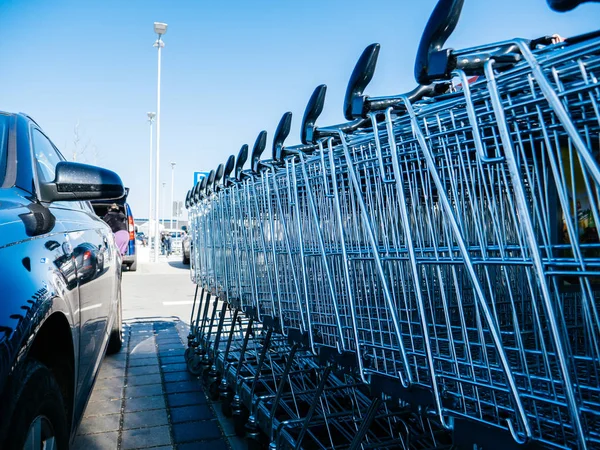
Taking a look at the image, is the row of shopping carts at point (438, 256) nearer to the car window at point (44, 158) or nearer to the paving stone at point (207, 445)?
the paving stone at point (207, 445)

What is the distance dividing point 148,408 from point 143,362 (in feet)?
4.16

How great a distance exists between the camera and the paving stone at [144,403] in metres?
3.45

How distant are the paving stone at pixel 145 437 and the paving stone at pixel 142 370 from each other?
1.25 metres

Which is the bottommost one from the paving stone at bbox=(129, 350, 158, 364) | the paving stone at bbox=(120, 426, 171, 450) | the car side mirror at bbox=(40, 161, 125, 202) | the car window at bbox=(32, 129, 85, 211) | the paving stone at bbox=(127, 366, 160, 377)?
the paving stone at bbox=(120, 426, 171, 450)

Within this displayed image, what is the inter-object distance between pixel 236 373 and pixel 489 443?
2.26m

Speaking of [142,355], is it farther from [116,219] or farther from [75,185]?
[116,219]

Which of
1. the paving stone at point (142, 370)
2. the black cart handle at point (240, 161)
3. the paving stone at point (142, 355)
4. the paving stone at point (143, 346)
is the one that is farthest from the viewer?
the paving stone at point (143, 346)

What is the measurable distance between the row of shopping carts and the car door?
0.87 m

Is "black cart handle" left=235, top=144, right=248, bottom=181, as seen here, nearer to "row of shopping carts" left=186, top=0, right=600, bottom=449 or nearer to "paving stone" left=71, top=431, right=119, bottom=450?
"row of shopping carts" left=186, top=0, right=600, bottom=449

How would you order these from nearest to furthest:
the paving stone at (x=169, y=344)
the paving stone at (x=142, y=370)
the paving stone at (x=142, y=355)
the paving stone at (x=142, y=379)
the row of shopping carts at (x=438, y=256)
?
the row of shopping carts at (x=438, y=256) < the paving stone at (x=142, y=379) < the paving stone at (x=142, y=370) < the paving stone at (x=142, y=355) < the paving stone at (x=169, y=344)

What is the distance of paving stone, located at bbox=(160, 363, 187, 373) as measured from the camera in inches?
174

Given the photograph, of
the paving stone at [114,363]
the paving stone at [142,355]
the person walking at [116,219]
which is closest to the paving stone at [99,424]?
the paving stone at [114,363]

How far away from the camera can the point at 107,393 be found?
3750mm

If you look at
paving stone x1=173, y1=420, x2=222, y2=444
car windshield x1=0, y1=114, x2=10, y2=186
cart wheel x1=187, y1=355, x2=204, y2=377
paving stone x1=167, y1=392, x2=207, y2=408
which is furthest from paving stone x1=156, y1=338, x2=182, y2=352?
car windshield x1=0, y1=114, x2=10, y2=186
